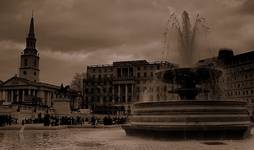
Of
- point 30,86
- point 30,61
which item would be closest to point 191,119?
point 30,86

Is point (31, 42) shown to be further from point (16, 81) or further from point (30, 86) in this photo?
point (30, 86)

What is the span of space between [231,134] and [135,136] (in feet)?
19.7

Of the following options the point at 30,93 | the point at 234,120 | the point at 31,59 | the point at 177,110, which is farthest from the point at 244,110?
the point at 31,59

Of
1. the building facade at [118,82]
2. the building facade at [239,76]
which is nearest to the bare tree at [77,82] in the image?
the building facade at [118,82]

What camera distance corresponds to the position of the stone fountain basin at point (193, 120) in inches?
797

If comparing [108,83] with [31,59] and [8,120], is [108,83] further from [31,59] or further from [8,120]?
[8,120]

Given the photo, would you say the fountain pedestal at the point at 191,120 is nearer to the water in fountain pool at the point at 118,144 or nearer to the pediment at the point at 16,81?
the water in fountain pool at the point at 118,144

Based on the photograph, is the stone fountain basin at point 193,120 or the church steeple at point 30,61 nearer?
the stone fountain basin at point 193,120

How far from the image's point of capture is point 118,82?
13188 centimetres

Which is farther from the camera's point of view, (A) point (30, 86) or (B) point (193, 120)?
(A) point (30, 86)

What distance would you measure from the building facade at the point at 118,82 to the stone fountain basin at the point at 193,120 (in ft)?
339

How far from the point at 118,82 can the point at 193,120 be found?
111175mm

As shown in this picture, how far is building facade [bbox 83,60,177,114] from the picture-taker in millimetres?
130500

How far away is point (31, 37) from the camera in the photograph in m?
146
